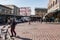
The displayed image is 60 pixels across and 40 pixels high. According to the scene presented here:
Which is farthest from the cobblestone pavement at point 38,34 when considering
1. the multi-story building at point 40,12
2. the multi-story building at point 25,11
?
the multi-story building at point 25,11

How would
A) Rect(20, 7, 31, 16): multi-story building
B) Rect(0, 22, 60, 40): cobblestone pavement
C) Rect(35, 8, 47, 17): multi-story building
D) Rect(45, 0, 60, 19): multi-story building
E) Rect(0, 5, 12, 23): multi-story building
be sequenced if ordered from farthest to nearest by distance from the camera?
Rect(20, 7, 31, 16): multi-story building, Rect(35, 8, 47, 17): multi-story building, Rect(0, 5, 12, 23): multi-story building, Rect(45, 0, 60, 19): multi-story building, Rect(0, 22, 60, 40): cobblestone pavement

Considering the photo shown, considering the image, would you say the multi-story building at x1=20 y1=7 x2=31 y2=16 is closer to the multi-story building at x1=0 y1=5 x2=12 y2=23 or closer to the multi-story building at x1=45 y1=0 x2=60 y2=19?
the multi-story building at x1=0 y1=5 x2=12 y2=23

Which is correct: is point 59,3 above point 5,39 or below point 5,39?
above

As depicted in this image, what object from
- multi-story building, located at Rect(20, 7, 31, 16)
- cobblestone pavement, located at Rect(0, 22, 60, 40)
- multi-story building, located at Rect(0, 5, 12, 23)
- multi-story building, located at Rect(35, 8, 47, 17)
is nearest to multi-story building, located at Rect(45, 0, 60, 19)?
multi-story building, located at Rect(0, 5, 12, 23)

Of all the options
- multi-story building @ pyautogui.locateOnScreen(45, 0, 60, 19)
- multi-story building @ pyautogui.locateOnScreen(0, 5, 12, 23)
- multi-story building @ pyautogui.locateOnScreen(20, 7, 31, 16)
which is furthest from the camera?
multi-story building @ pyautogui.locateOnScreen(20, 7, 31, 16)

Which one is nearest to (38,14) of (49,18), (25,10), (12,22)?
(25,10)

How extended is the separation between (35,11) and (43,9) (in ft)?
18.6

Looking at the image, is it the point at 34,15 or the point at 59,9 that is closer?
the point at 59,9

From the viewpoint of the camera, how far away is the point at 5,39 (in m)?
13.1

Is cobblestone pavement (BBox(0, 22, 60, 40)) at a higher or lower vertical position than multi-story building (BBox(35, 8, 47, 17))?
lower

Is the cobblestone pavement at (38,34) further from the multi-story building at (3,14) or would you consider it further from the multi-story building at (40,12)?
the multi-story building at (40,12)

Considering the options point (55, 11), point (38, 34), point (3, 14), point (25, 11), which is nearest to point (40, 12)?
point (25, 11)

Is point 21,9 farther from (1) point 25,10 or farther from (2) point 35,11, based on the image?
(2) point 35,11

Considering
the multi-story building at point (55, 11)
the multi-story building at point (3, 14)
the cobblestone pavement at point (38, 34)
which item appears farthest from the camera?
the multi-story building at point (3, 14)
